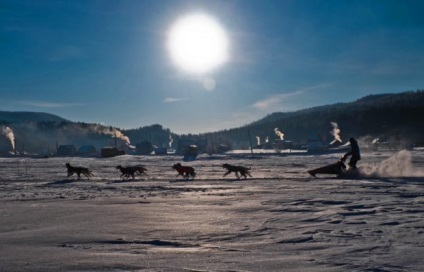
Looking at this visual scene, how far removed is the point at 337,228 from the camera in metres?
7.34

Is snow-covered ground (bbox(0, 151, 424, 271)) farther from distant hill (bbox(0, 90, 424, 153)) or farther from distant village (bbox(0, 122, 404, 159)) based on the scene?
distant hill (bbox(0, 90, 424, 153))

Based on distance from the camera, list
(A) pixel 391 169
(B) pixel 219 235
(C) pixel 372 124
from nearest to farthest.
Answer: (B) pixel 219 235, (A) pixel 391 169, (C) pixel 372 124

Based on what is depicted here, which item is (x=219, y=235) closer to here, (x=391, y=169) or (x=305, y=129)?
(x=391, y=169)

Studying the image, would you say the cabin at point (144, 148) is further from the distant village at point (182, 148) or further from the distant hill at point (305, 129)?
the distant hill at point (305, 129)

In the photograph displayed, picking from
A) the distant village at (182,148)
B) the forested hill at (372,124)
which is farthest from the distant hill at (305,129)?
the distant village at (182,148)

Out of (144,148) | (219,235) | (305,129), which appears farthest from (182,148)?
(219,235)

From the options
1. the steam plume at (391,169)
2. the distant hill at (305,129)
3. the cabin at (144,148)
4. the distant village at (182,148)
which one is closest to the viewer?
the steam plume at (391,169)

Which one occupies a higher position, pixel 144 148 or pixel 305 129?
pixel 305 129

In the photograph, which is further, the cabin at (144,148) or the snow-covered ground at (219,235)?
the cabin at (144,148)

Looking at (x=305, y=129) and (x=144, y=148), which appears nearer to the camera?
(x=144, y=148)

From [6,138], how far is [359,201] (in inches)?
4656

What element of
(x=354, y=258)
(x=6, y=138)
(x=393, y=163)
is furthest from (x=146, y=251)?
(x=6, y=138)

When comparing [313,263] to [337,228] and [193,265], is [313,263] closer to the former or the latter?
[193,265]

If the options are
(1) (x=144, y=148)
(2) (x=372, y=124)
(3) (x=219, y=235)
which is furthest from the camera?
(2) (x=372, y=124)
